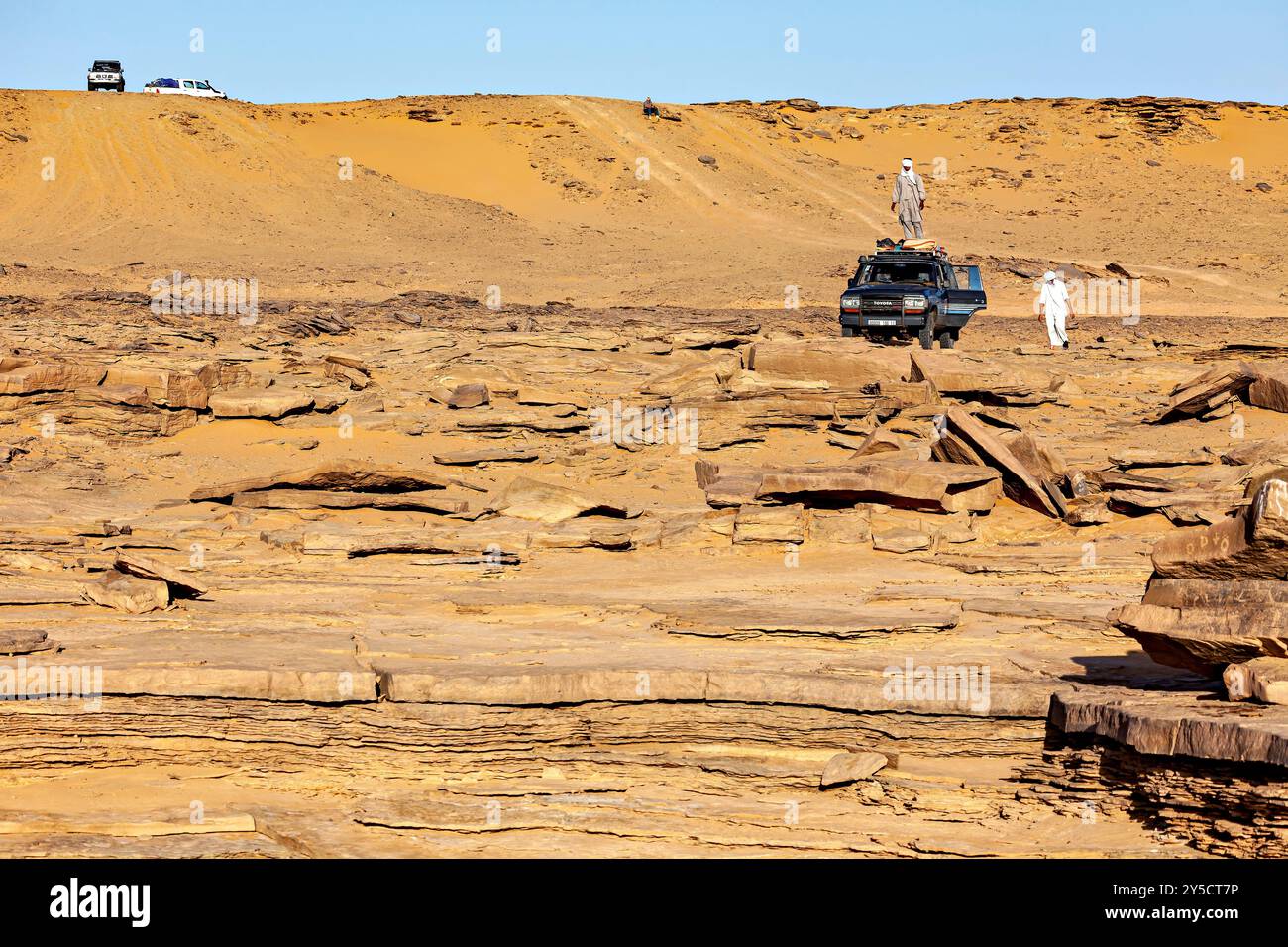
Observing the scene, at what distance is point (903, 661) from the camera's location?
7758 millimetres

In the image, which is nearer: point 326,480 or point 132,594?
point 132,594

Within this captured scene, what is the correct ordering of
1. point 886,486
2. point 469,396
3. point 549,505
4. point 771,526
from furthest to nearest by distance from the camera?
1. point 469,396
2. point 549,505
3. point 886,486
4. point 771,526

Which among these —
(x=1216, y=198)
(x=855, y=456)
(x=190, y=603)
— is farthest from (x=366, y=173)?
(x=190, y=603)

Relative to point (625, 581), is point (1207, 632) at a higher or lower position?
higher

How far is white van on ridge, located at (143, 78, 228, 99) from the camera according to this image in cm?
4997

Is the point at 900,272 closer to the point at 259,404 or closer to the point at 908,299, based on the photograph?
the point at 908,299

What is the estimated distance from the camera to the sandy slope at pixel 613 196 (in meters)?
Answer: 33.0

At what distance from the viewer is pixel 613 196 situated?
4512 cm

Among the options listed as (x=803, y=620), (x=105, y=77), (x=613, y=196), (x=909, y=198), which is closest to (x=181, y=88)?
(x=105, y=77)

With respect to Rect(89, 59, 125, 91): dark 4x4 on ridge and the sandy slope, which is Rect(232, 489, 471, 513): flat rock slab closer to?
the sandy slope

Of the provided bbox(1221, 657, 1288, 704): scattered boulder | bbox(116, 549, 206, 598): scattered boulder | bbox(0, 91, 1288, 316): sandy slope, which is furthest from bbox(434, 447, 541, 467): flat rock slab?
bbox(0, 91, 1288, 316): sandy slope

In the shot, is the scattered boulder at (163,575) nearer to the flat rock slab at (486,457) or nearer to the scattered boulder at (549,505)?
the scattered boulder at (549,505)

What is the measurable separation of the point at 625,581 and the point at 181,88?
46791 mm

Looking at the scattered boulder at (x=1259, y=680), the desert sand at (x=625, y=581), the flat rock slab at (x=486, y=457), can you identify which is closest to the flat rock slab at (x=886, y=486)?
the desert sand at (x=625, y=581)
